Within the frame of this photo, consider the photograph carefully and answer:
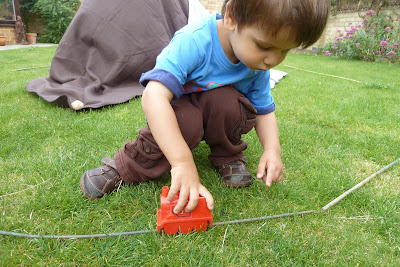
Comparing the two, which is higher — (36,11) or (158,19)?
(158,19)

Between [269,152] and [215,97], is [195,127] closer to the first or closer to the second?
[215,97]

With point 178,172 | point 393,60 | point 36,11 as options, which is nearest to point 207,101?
point 178,172

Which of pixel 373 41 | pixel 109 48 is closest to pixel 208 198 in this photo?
pixel 109 48

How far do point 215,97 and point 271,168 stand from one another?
0.35 metres

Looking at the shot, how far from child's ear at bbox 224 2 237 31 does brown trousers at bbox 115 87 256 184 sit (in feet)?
0.85

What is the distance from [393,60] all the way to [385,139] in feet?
19.2

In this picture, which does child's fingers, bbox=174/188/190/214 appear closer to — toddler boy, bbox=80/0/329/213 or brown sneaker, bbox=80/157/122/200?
toddler boy, bbox=80/0/329/213

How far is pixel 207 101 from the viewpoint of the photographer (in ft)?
4.20

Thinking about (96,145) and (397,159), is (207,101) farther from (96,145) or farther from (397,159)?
(397,159)

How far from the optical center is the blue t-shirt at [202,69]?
1056mm

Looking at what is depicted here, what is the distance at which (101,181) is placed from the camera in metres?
1.22

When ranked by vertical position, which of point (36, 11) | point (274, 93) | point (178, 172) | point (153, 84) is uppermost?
point (153, 84)

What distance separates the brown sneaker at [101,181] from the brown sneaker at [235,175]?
442 millimetres

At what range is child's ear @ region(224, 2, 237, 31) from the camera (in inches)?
42.8
